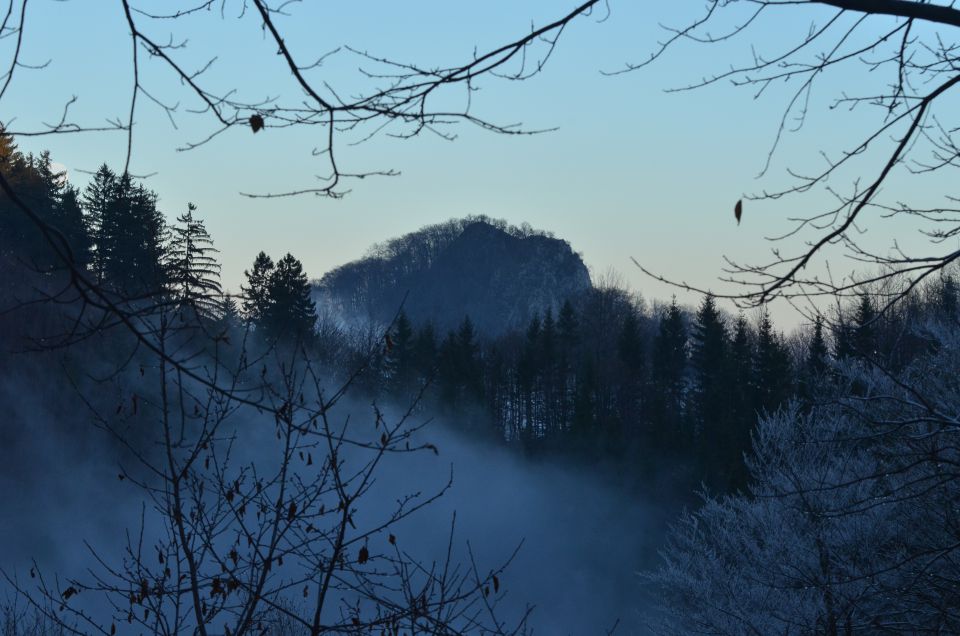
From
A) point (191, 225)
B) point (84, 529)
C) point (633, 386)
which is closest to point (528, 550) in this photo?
point (633, 386)

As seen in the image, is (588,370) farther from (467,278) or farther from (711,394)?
(467,278)

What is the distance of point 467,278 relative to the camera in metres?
97.5

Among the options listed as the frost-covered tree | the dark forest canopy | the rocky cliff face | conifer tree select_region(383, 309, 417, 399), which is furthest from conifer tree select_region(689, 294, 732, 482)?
the rocky cliff face

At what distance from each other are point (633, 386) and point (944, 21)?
42.8m

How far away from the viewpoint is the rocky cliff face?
308 feet

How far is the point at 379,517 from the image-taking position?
3684 cm

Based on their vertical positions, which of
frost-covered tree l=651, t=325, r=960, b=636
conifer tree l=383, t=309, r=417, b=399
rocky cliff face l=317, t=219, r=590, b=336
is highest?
rocky cliff face l=317, t=219, r=590, b=336

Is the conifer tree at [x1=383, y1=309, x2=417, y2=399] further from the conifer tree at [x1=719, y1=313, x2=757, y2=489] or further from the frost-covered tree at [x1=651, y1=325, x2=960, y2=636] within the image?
the frost-covered tree at [x1=651, y1=325, x2=960, y2=636]

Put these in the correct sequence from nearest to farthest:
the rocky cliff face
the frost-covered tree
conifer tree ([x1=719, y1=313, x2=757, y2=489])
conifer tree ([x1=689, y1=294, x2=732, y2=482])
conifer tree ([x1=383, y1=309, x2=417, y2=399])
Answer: the frost-covered tree → conifer tree ([x1=719, y1=313, x2=757, y2=489]) → conifer tree ([x1=689, y1=294, x2=732, y2=482]) → conifer tree ([x1=383, y1=309, x2=417, y2=399]) → the rocky cliff face

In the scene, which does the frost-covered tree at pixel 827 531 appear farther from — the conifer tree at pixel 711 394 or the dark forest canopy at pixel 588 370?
the conifer tree at pixel 711 394

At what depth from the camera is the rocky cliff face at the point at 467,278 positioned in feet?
308

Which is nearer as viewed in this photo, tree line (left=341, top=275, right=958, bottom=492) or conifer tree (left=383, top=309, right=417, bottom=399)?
tree line (left=341, top=275, right=958, bottom=492)

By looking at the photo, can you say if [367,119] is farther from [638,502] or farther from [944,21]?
[638,502]

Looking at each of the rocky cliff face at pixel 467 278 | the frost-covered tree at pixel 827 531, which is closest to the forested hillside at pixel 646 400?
the frost-covered tree at pixel 827 531
